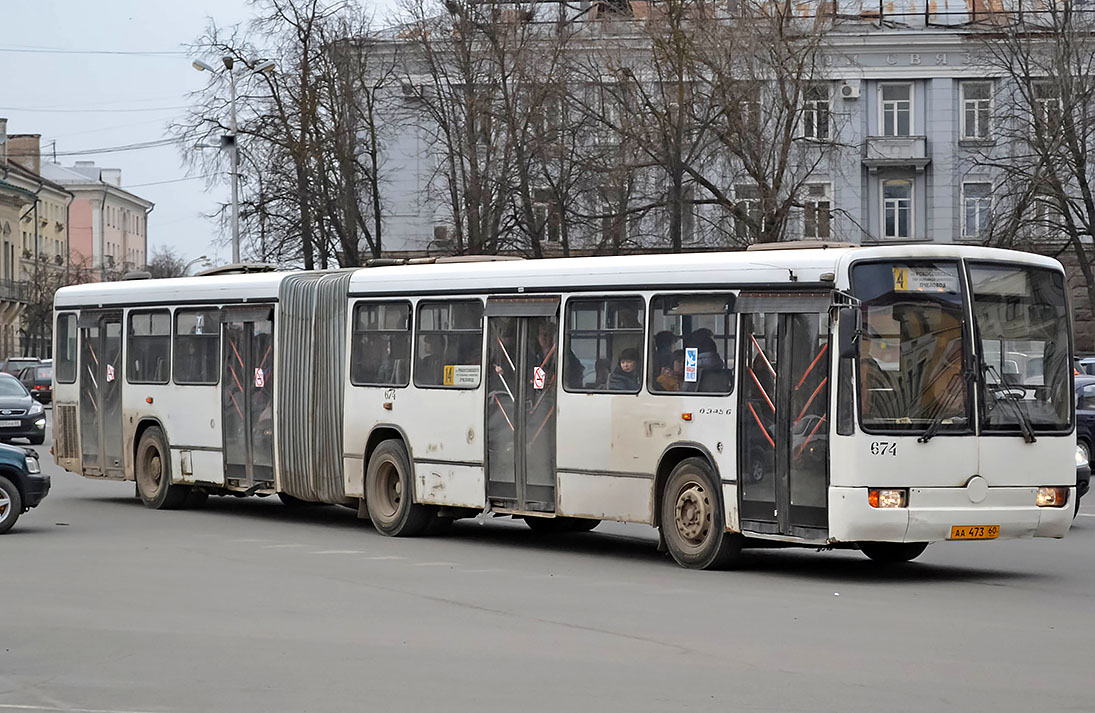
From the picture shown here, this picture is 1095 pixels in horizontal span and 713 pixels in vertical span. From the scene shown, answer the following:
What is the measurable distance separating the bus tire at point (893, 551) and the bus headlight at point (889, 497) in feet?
4.86

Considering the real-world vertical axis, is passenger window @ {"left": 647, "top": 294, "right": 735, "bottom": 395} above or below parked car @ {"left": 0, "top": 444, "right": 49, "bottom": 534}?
above

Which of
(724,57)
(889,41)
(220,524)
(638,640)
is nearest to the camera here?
(638,640)

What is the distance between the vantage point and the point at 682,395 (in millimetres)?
15141

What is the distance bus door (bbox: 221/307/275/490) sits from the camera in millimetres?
20609

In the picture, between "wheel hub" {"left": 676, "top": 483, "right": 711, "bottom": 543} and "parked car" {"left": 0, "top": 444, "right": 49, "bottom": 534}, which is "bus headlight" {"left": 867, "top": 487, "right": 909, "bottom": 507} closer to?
"wheel hub" {"left": 676, "top": 483, "right": 711, "bottom": 543}

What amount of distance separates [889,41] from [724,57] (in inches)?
854

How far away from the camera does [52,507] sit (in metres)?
22.8

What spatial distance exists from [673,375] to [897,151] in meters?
50.0

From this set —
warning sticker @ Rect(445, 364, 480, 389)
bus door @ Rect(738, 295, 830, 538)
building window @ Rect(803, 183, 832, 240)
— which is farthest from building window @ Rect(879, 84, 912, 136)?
bus door @ Rect(738, 295, 830, 538)

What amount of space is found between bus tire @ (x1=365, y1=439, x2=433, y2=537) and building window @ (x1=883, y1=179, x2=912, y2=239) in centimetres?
4752

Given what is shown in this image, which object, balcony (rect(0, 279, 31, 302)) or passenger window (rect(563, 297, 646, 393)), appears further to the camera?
balcony (rect(0, 279, 31, 302))

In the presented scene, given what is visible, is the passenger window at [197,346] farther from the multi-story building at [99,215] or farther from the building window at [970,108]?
the multi-story building at [99,215]

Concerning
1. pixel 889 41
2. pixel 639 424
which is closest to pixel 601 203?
pixel 889 41

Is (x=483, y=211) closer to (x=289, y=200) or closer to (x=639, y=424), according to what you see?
(x=289, y=200)
